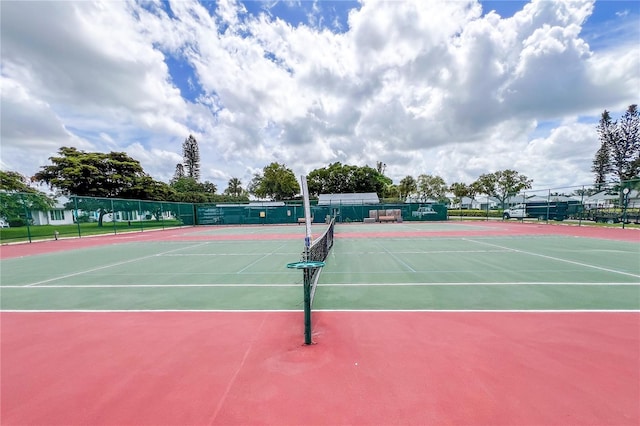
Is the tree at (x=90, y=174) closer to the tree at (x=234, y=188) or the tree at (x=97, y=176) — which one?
the tree at (x=97, y=176)

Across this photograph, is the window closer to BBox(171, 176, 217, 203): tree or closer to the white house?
the white house

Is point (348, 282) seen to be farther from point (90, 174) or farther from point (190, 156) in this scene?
point (190, 156)

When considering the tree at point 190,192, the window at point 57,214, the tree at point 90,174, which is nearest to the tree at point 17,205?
the window at point 57,214

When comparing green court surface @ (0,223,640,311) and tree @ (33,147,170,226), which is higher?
tree @ (33,147,170,226)

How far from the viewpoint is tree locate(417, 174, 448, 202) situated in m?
60.0

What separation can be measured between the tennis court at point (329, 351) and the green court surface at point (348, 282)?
0.07 m

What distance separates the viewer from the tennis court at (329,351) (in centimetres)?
275

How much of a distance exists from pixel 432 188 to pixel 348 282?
193 feet

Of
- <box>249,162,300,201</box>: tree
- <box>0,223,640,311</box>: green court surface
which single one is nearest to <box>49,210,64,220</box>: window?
<box>0,223,640,311</box>: green court surface

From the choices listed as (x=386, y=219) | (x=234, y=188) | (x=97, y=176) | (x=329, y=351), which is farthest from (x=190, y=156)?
(x=329, y=351)

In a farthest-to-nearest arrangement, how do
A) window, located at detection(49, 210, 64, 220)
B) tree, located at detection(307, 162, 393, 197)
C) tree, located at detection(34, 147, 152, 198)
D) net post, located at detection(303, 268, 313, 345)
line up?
tree, located at detection(307, 162, 393, 197) → tree, located at detection(34, 147, 152, 198) → window, located at detection(49, 210, 64, 220) → net post, located at detection(303, 268, 313, 345)

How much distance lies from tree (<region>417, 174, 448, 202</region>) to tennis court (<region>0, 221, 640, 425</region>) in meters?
55.4

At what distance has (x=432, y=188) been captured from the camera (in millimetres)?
60344

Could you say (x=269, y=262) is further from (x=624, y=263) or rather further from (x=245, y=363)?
(x=624, y=263)
